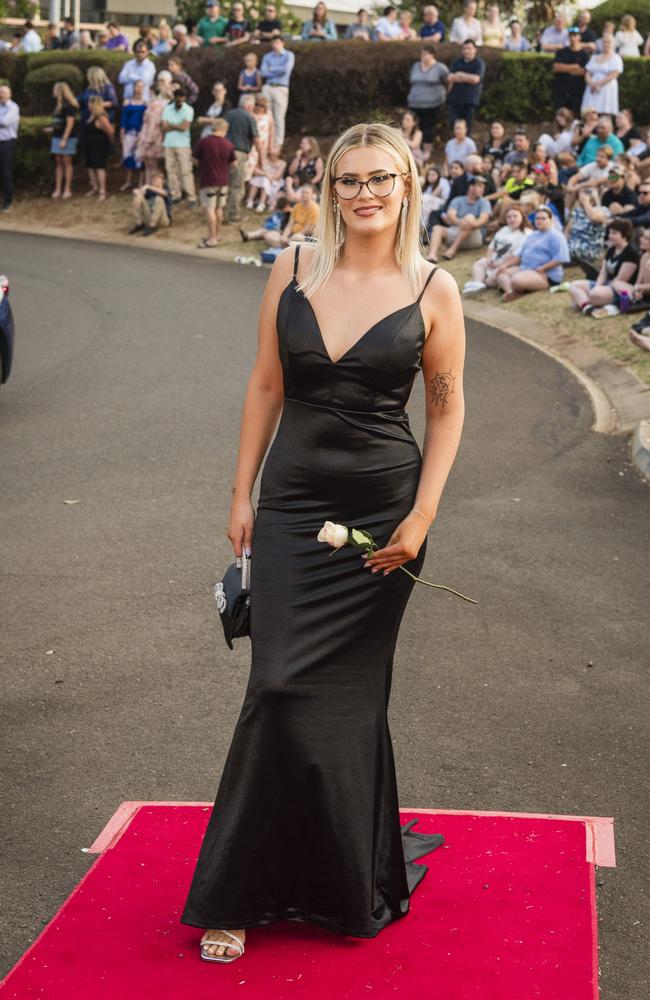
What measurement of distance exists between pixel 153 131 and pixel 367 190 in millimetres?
20791

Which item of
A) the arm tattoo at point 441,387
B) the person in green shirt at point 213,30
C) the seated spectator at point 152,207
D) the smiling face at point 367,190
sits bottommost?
the seated spectator at point 152,207

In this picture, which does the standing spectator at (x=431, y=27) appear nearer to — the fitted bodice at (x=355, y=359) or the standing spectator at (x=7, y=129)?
the standing spectator at (x=7, y=129)

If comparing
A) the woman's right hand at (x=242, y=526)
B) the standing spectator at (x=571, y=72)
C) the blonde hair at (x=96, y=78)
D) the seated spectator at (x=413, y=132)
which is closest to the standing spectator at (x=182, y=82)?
the blonde hair at (x=96, y=78)

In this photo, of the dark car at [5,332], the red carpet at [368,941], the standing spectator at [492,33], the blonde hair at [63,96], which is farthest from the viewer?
the standing spectator at [492,33]

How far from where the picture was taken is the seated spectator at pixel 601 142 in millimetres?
19453

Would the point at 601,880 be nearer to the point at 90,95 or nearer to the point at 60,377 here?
the point at 60,377

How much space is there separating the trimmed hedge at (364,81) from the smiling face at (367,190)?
22794 mm

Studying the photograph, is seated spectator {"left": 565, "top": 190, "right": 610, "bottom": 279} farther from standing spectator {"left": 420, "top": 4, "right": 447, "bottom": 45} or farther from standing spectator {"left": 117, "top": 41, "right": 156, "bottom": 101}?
standing spectator {"left": 117, "top": 41, "right": 156, "bottom": 101}

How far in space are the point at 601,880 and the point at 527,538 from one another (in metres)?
4.07

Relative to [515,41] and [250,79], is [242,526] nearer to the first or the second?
[250,79]

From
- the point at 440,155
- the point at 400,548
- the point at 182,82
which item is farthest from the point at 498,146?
the point at 400,548

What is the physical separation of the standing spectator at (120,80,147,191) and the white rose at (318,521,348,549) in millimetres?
21948

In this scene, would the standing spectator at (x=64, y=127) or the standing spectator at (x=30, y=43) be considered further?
the standing spectator at (x=30, y=43)

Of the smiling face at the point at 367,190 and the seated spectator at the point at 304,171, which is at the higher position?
the smiling face at the point at 367,190
